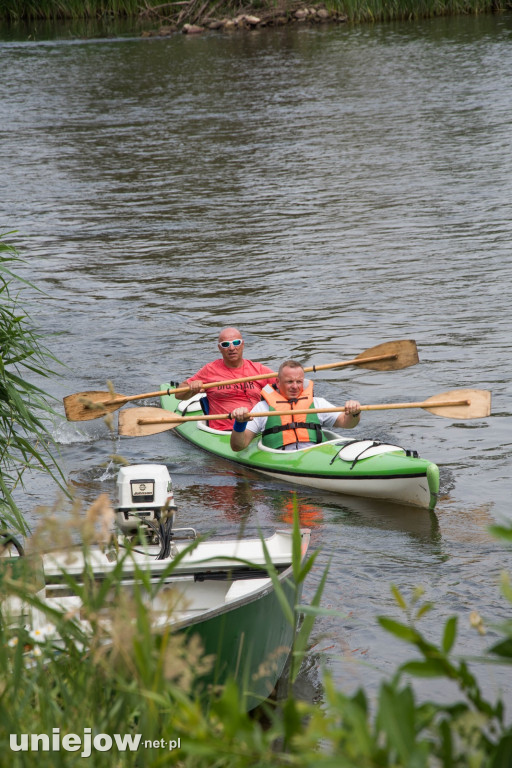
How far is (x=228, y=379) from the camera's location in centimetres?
811

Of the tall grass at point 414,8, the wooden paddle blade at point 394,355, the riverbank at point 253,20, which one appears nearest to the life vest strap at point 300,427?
the wooden paddle blade at point 394,355

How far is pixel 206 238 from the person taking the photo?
13609 mm

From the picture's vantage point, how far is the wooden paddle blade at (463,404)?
679 centimetres

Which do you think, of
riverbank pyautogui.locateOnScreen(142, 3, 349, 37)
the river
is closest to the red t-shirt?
the river

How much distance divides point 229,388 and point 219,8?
27.1m

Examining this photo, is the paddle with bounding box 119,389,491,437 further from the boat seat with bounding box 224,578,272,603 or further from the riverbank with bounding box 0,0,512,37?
the riverbank with bounding box 0,0,512,37

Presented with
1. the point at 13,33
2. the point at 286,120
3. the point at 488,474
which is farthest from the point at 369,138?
the point at 13,33

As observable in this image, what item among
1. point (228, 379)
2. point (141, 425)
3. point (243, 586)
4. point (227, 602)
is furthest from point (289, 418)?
point (227, 602)

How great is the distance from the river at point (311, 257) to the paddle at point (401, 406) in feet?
1.65

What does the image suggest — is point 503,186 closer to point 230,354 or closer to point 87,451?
point 230,354

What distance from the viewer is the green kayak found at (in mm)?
6547

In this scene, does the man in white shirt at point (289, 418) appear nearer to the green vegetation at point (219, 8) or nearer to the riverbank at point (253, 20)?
the green vegetation at point (219, 8)

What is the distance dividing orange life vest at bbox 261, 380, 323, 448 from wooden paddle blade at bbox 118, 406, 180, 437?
0.79 metres

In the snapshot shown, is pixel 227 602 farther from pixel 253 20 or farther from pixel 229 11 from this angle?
pixel 229 11
